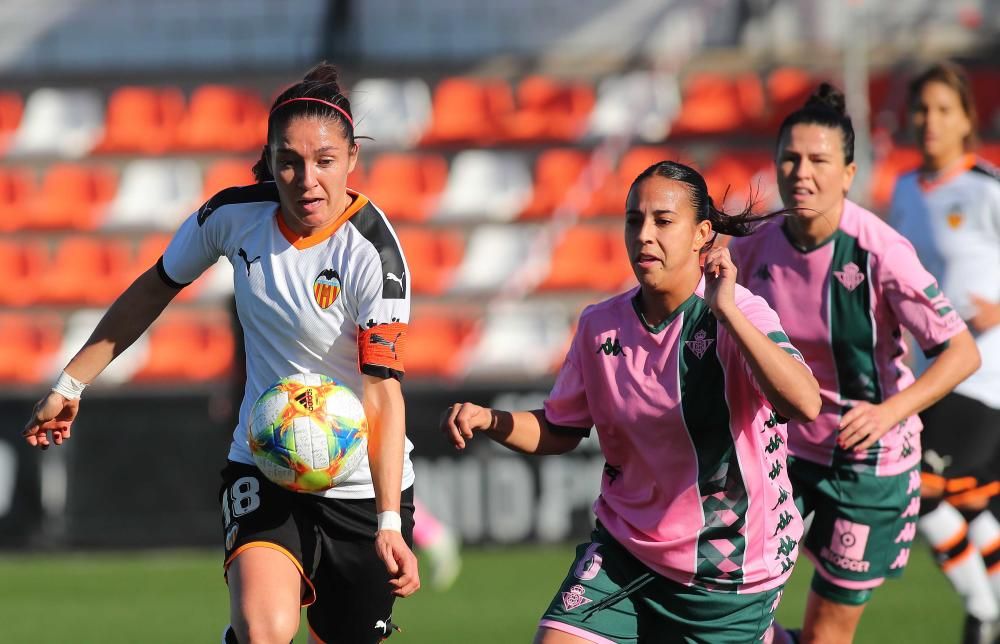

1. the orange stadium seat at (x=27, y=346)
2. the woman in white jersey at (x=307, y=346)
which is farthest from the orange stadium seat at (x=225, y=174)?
the woman in white jersey at (x=307, y=346)

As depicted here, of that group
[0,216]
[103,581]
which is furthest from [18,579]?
[0,216]

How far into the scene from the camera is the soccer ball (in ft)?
15.0

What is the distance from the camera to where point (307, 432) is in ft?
15.0

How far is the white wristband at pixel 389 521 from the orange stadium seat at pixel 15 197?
1274 centimetres

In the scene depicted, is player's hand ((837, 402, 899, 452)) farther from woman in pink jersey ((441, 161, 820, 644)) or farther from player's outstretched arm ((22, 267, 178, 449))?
player's outstretched arm ((22, 267, 178, 449))

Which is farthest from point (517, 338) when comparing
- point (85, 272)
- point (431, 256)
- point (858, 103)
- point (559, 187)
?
point (85, 272)

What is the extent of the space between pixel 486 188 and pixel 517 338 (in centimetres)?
194

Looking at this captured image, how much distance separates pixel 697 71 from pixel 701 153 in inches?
42.2

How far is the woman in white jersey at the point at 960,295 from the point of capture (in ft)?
21.4

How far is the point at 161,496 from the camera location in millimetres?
11828

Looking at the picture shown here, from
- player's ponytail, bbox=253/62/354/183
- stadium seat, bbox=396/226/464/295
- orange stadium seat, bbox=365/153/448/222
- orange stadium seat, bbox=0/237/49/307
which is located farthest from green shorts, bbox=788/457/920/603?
orange stadium seat, bbox=0/237/49/307

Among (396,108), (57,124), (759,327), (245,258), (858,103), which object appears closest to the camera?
(759,327)

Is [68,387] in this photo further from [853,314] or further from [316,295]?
[853,314]

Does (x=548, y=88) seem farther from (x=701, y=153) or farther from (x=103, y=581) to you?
(x=103, y=581)
